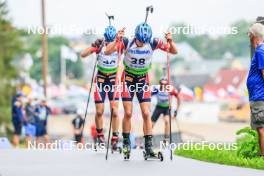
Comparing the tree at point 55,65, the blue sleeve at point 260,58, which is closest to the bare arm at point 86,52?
the blue sleeve at point 260,58

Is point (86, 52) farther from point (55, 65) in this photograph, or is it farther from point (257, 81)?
point (55, 65)

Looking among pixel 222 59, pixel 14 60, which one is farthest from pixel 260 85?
pixel 222 59

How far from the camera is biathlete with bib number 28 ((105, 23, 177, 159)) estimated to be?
14.8 metres

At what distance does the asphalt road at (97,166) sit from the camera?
13.3 m

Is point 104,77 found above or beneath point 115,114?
above

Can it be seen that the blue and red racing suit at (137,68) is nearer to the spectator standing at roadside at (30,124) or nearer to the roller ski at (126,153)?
the roller ski at (126,153)

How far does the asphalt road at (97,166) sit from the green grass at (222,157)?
286 millimetres

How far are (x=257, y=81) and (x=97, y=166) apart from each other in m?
2.83

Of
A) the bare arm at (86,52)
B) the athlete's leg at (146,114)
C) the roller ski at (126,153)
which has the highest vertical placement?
the bare arm at (86,52)

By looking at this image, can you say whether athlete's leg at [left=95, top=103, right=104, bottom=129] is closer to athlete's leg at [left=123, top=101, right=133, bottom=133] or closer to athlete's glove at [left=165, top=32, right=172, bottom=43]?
athlete's leg at [left=123, top=101, right=133, bottom=133]

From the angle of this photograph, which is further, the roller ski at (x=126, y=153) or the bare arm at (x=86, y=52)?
the bare arm at (x=86, y=52)

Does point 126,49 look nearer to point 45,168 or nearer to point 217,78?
point 45,168

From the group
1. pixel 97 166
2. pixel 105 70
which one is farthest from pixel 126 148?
pixel 105 70

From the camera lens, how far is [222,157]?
15484 mm
